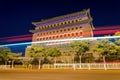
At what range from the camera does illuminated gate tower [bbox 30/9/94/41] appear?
3194cm

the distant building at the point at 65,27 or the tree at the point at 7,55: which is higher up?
the distant building at the point at 65,27

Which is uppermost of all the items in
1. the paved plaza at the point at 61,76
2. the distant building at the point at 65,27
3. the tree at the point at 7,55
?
the distant building at the point at 65,27

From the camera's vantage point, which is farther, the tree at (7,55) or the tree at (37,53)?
the tree at (7,55)

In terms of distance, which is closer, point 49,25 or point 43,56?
point 43,56

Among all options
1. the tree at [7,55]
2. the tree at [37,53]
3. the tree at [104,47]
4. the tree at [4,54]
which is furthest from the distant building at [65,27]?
the tree at [104,47]

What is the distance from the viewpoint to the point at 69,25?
109 ft

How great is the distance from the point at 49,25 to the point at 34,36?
427 cm

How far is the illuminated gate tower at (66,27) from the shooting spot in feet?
105

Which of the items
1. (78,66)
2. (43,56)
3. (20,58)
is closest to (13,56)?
(20,58)

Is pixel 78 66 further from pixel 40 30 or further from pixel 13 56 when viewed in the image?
pixel 40 30

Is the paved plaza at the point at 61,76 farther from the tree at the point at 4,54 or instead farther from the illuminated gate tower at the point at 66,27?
the illuminated gate tower at the point at 66,27

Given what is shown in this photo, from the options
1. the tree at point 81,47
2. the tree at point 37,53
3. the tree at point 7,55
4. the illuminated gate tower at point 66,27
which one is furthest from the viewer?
the illuminated gate tower at point 66,27

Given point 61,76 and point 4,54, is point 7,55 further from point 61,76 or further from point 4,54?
point 61,76

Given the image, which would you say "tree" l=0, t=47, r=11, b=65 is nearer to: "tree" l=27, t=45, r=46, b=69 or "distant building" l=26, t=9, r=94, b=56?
"tree" l=27, t=45, r=46, b=69
